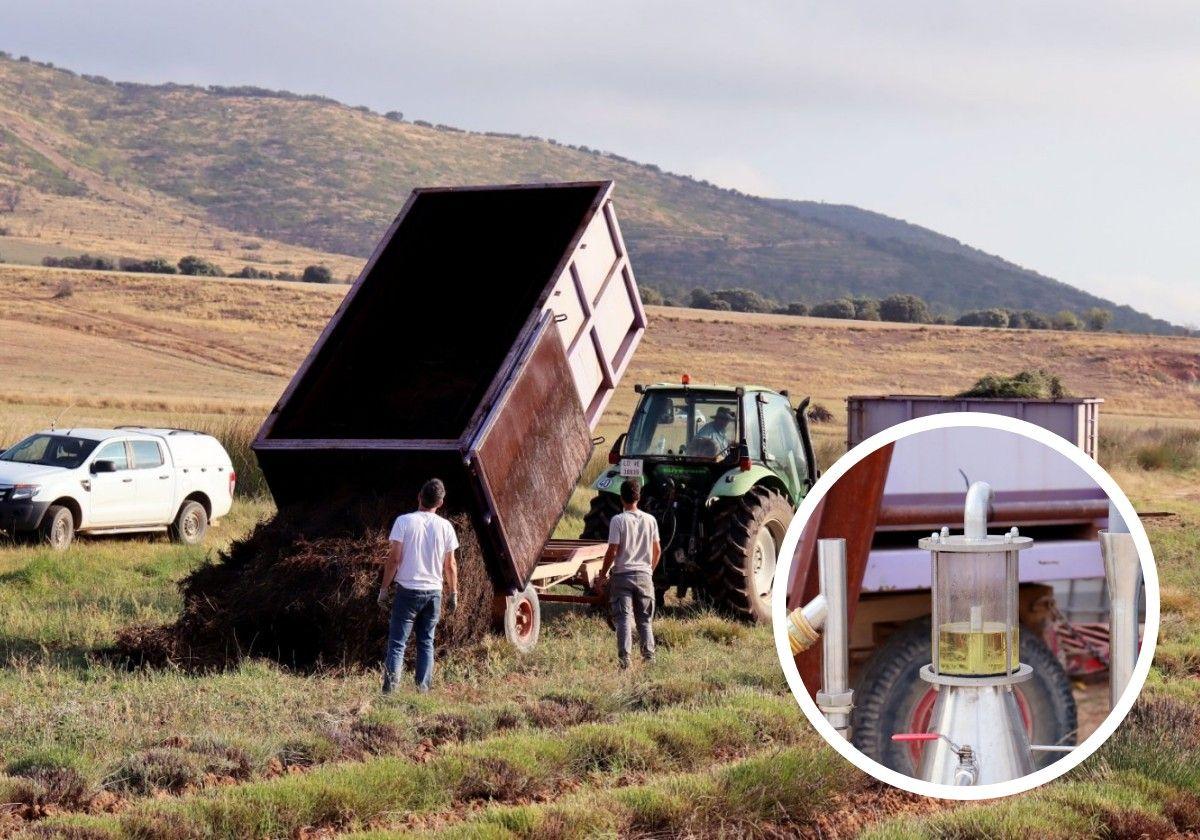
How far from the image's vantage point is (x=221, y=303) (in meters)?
81.3

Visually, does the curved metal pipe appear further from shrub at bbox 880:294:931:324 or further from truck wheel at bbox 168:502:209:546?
shrub at bbox 880:294:931:324

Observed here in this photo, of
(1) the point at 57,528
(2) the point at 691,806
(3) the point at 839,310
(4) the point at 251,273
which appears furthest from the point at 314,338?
(2) the point at 691,806

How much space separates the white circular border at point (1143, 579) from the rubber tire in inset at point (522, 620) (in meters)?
8.93

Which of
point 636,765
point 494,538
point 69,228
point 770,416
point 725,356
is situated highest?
point 69,228

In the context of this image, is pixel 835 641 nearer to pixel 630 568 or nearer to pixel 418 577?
pixel 418 577

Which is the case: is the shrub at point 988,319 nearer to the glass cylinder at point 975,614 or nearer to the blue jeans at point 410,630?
the blue jeans at point 410,630

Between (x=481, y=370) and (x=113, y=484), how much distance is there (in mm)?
8968

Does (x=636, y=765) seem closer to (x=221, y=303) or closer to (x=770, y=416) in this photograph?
(x=770, y=416)

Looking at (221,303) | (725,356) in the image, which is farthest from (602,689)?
(221,303)

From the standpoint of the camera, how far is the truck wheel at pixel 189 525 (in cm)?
2112

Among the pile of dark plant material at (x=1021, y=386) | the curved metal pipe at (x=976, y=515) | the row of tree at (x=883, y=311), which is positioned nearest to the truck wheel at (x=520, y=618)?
the curved metal pipe at (x=976, y=515)

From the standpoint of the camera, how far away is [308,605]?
10422 mm

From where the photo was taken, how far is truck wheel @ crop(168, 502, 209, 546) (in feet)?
69.3

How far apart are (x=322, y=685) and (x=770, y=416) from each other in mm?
5777
